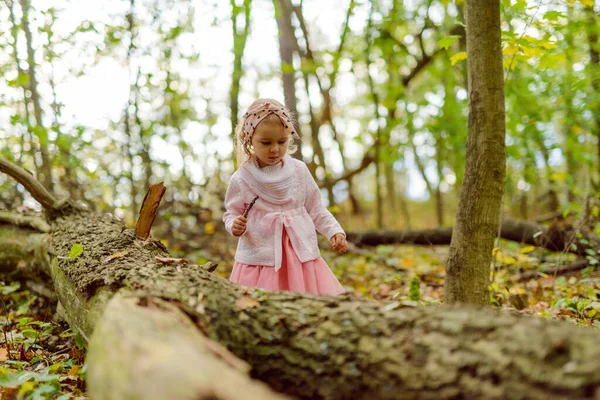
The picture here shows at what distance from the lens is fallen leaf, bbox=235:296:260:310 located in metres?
2.04

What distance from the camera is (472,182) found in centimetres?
325

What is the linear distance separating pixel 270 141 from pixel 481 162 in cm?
155

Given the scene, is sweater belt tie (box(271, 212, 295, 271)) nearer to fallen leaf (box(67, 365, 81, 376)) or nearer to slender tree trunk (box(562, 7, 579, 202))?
fallen leaf (box(67, 365, 81, 376))

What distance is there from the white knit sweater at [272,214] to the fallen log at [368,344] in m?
0.71

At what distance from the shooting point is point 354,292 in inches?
202

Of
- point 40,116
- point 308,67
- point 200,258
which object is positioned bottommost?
point 200,258

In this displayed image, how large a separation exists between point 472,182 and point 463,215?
0.85 ft

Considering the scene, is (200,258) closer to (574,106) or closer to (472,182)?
(472,182)

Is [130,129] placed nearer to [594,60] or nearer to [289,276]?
[289,276]

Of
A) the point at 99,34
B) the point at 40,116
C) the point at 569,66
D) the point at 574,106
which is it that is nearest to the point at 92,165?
the point at 40,116

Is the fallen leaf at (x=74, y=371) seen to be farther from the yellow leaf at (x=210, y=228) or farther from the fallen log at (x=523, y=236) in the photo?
the yellow leaf at (x=210, y=228)

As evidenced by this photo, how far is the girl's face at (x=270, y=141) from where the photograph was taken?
3.04 metres

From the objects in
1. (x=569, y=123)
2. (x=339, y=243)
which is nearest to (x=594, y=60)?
(x=569, y=123)

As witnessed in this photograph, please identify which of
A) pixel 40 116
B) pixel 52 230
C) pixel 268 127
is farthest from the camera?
pixel 40 116
